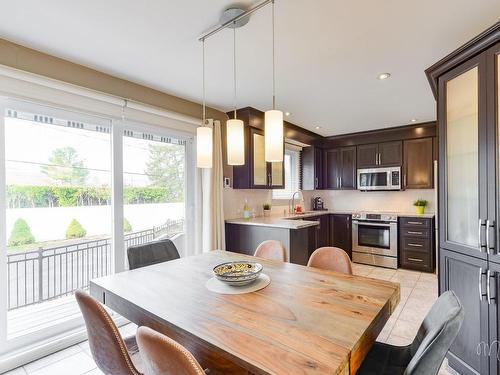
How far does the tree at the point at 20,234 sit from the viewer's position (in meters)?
2.14

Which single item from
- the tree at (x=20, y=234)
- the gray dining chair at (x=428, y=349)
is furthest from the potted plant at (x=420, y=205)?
the tree at (x=20, y=234)

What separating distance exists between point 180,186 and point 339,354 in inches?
110

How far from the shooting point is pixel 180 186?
336 centimetres

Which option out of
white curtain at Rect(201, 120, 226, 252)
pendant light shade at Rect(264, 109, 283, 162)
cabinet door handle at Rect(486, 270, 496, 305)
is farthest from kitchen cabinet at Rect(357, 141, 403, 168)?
pendant light shade at Rect(264, 109, 283, 162)

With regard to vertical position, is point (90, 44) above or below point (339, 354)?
above

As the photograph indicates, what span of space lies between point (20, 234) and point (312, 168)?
4496 mm

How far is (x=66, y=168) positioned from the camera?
245cm

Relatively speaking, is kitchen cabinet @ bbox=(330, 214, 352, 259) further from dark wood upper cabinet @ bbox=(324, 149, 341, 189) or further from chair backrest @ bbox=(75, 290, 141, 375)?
chair backrest @ bbox=(75, 290, 141, 375)

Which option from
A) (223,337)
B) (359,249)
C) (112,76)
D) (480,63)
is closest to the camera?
(223,337)

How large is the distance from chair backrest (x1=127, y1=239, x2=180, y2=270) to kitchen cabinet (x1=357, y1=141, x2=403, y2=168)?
4.08 meters

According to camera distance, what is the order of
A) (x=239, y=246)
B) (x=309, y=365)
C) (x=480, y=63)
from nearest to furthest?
(x=309, y=365)
(x=480, y=63)
(x=239, y=246)

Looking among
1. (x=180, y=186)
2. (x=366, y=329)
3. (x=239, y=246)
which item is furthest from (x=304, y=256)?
(x=366, y=329)

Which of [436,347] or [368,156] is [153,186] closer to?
[436,347]

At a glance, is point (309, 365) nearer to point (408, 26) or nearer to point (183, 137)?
point (408, 26)
